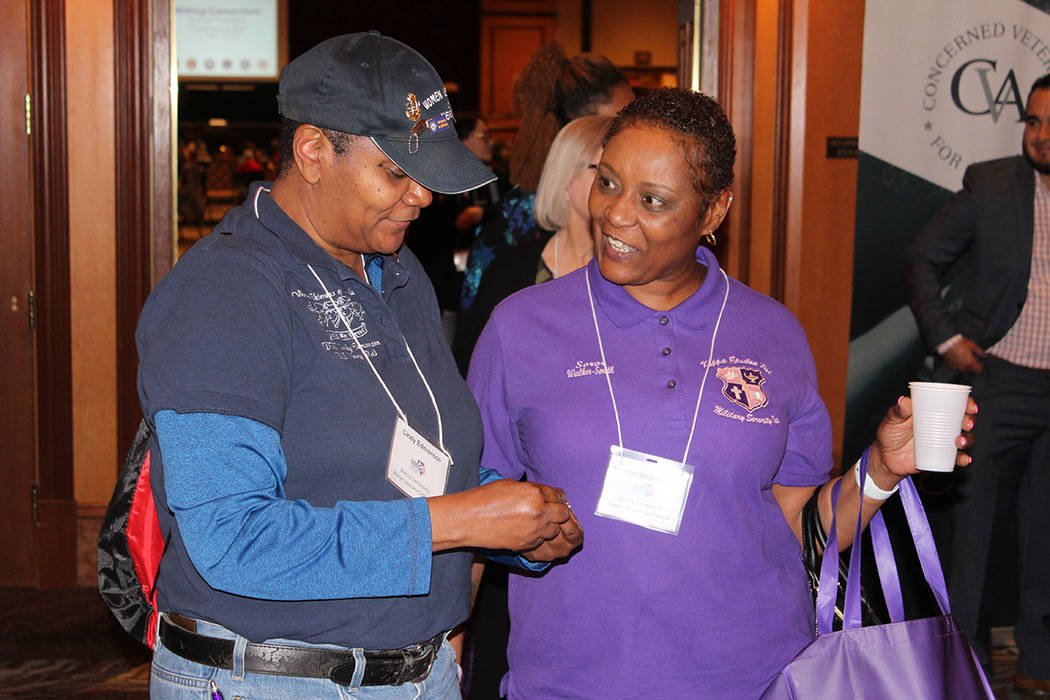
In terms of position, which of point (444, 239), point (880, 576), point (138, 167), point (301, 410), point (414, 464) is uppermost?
point (138, 167)

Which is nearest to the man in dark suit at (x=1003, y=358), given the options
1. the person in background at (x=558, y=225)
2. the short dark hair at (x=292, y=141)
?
the person in background at (x=558, y=225)

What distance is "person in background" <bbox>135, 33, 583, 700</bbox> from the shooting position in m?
1.21

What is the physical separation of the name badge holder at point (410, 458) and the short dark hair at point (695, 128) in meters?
0.63

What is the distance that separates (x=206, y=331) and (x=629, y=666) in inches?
32.6

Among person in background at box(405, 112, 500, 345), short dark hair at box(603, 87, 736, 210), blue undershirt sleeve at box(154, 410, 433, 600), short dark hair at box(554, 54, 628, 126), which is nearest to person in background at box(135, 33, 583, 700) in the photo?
blue undershirt sleeve at box(154, 410, 433, 600)

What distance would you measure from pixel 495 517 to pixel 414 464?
0.56 ft

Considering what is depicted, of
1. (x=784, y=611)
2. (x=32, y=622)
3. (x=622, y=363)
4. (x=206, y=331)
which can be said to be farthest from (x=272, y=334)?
(x=32, y=622)

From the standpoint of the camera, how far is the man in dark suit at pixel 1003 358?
3.67m

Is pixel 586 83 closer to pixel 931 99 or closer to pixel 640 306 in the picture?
pixel 931 99

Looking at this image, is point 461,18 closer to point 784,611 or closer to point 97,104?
point 97,104

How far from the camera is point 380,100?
141 centimetres

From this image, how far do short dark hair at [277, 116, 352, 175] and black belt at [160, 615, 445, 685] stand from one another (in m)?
0.64

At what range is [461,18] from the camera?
9.66m

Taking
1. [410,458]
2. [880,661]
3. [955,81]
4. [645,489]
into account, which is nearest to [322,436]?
[410,458]
